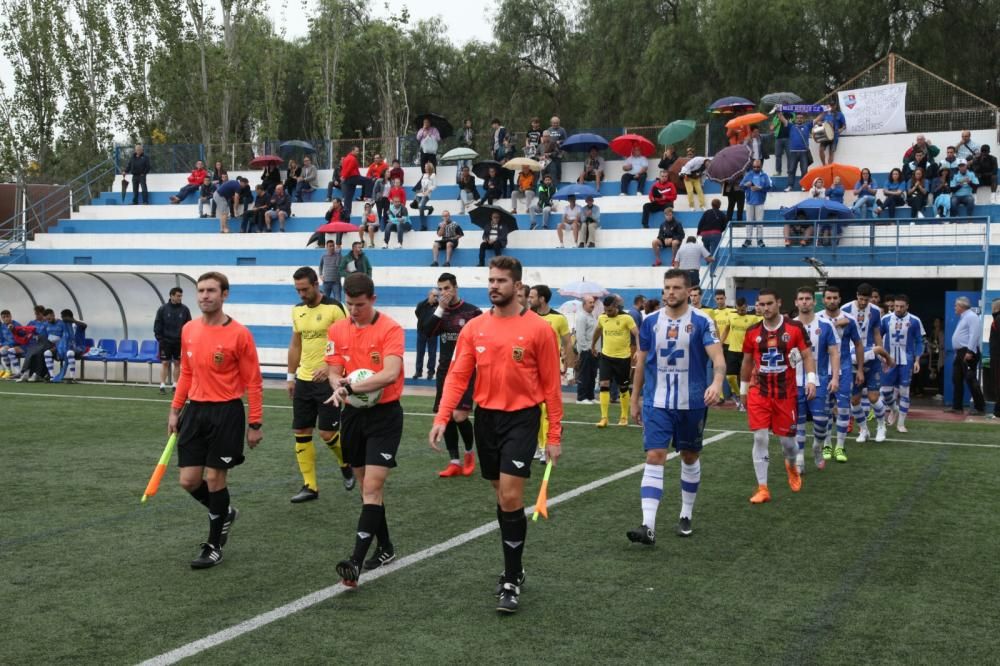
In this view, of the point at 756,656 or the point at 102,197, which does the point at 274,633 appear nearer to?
the point at 756,656

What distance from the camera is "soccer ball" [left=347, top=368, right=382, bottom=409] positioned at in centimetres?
738

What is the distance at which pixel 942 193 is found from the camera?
2445cm

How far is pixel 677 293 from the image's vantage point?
8.68 metres

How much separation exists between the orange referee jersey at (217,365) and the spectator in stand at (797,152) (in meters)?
21.7

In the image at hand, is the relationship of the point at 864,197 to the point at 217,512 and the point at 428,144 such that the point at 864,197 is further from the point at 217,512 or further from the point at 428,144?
the point at 217,512

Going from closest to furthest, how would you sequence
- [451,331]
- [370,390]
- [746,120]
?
1. [370,390]
2. [451,331]
3. [746,120]

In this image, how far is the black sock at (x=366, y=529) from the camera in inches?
276

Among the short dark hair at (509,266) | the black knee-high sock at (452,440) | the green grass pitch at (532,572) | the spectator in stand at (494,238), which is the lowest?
the green grass pitch at (532,572)

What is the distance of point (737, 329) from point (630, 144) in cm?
1251

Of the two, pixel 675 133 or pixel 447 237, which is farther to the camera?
pixel 675 133

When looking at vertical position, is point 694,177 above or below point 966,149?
below

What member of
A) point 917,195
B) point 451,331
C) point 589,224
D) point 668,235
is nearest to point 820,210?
point 917,195

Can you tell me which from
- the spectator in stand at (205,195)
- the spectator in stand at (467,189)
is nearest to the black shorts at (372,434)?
the spectator in stand at (467,189)

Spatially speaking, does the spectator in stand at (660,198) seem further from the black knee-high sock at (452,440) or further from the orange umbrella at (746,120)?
the black knee-high sock at (452,440)
